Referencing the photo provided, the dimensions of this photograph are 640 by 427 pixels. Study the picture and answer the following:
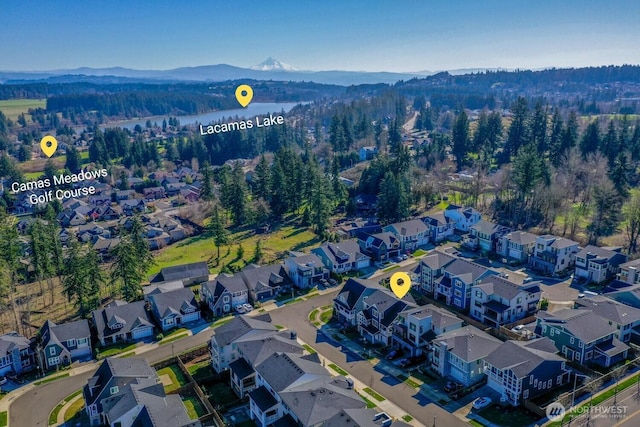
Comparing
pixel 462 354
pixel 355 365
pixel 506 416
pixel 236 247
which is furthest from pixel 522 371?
pixel 236 247

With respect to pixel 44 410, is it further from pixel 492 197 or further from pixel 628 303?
pixel 492 197

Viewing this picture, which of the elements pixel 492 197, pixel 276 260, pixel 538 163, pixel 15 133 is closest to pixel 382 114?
pixel 492 197

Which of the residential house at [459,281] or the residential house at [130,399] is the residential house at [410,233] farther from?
the residential house at [130,399]

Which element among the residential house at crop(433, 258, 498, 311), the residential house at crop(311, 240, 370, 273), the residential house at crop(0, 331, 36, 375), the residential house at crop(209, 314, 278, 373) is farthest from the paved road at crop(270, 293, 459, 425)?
the residential house at crop(0, 331, 36, 375)

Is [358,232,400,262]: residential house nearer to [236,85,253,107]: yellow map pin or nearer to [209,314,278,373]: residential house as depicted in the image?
[236,85,253,107]: yellow map pin

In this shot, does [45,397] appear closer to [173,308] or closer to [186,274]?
[173,308]
